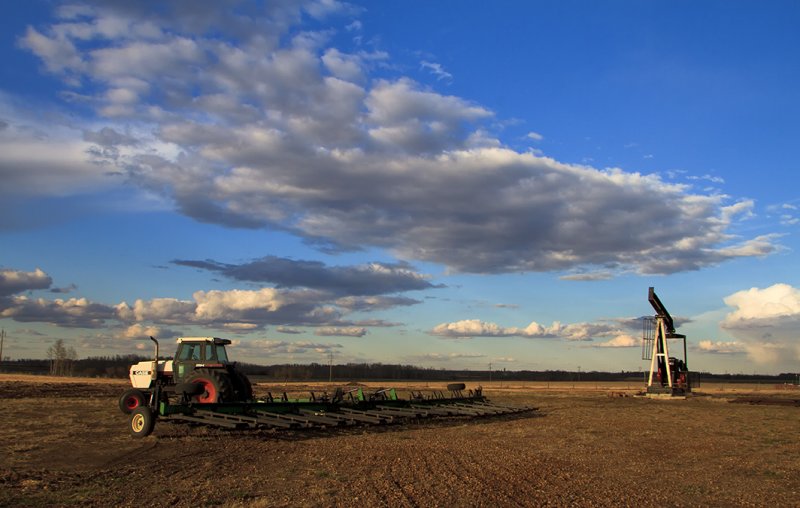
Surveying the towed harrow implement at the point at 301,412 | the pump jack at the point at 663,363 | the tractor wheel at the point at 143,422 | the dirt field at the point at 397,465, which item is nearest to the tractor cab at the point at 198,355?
the towed harrow implement at the point at 301,412

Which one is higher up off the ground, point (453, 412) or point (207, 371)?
point (207, 371)

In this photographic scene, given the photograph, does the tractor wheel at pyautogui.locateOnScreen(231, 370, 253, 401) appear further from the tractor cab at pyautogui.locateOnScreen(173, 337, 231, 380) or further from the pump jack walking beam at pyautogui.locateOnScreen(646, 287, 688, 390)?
the pump jack walking beam at pyautogui.locateOnScreen(646, 287, 688, 390)

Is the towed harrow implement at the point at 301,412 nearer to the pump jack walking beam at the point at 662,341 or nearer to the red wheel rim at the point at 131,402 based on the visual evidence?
the red wheel rim at the point at 131,402

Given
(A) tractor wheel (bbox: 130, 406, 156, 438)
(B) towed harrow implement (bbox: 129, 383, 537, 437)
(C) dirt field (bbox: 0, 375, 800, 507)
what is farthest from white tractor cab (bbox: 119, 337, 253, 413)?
(A) tractor wheel (bbox: 130, 406, 156, 438)

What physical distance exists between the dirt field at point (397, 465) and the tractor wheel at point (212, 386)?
3.20 ft

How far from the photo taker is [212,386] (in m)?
19.5

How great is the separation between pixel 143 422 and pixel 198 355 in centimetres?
346

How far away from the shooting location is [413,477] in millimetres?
12234

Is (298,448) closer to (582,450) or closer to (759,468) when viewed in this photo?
(582,450)

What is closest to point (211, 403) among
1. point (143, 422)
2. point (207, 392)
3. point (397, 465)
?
point (207, 392)

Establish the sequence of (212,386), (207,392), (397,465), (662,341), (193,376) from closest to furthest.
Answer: (397,465), (212,386), (207,392), (193,376), (662,341)

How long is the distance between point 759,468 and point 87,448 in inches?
624

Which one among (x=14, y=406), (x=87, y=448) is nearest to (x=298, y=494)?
(x=87, y=448)

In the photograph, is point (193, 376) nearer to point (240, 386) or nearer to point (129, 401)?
point (240, 386)
